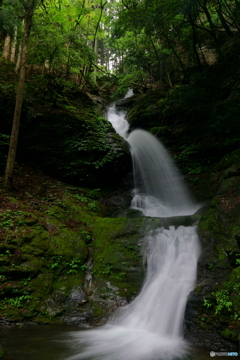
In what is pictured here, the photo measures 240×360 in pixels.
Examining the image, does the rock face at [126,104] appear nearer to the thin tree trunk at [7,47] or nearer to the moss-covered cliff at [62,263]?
the thin tree trunk at [7,47]

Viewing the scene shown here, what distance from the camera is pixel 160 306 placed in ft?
18.7

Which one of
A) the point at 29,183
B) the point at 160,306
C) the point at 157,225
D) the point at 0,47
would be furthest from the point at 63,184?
the point at 0,47

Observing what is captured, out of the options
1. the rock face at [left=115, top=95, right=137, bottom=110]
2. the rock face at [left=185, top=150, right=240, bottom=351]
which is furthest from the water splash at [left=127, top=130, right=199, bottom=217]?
the rock face at [left=115, top=95, right=137, bottom=110]

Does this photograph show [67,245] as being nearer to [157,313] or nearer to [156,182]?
[157,313]

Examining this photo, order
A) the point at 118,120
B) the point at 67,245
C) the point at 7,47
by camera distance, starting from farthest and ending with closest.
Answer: the point at 118,120, the point at 7,47, the point at 67,245

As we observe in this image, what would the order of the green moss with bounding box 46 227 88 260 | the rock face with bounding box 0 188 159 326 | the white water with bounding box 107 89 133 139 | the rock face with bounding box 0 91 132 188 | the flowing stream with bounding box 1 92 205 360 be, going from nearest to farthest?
1. the flowing stream with bounding box 1 92 205 360
2. the rock face with bounding box 0 188 159 326
3. the green moss with bounding box 46 227 88 260
4. the rock face with bounding box 0 91 132 188
5. the white water with bounding box 107 89 133 139

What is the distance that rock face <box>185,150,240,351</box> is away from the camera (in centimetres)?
464

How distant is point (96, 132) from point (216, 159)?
6319 mm

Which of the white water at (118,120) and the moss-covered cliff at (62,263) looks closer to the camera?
the moss-covered cliff at (62,263)

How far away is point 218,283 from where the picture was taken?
550cm

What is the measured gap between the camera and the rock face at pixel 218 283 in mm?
4641

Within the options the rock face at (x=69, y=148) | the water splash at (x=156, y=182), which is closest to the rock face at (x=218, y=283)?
the water splash at (x=156, y=182)

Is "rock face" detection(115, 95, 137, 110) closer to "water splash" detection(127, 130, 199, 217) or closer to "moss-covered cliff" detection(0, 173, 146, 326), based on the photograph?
"water splash" detection(127, 130, 199, 217)

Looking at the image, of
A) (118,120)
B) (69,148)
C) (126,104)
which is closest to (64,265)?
(69,148)
